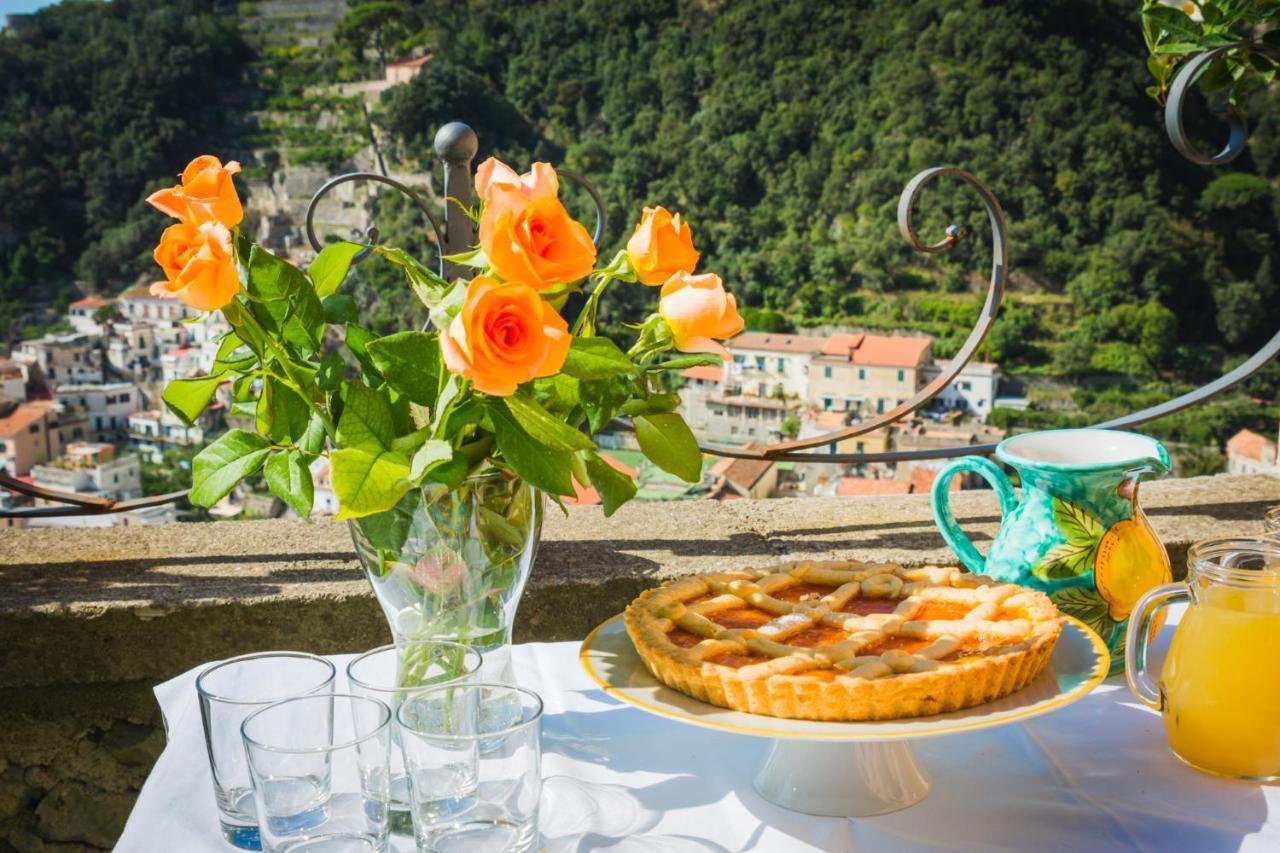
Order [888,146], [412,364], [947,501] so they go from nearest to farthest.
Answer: [412,364] → [947,501] → [888,146]

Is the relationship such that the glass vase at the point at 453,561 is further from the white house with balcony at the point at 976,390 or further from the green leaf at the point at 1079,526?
the white house with balcony at the point at 976,390

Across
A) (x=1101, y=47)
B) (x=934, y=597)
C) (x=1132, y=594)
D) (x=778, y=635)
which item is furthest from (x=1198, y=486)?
(x=1101, y=47)

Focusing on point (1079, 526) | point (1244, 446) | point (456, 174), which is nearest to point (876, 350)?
point (1244, 446)

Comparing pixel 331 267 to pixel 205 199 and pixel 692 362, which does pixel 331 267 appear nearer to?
pixel 205 199

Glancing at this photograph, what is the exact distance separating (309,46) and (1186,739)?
33.1 metres

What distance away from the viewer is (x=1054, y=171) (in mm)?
24078

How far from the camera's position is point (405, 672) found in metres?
0.73

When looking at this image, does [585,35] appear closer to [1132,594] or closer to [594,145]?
[594,145]

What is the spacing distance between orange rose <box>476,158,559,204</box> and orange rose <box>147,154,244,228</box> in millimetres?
150

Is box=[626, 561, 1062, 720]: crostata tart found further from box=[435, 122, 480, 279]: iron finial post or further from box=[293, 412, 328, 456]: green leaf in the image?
box=[435, 122, 480, 279]: iron finial post

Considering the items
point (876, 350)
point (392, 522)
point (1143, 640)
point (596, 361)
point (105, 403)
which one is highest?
point (596, 361)

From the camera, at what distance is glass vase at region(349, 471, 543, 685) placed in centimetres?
70

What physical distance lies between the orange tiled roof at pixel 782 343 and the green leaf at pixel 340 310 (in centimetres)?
1739

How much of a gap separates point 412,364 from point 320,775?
245mm
